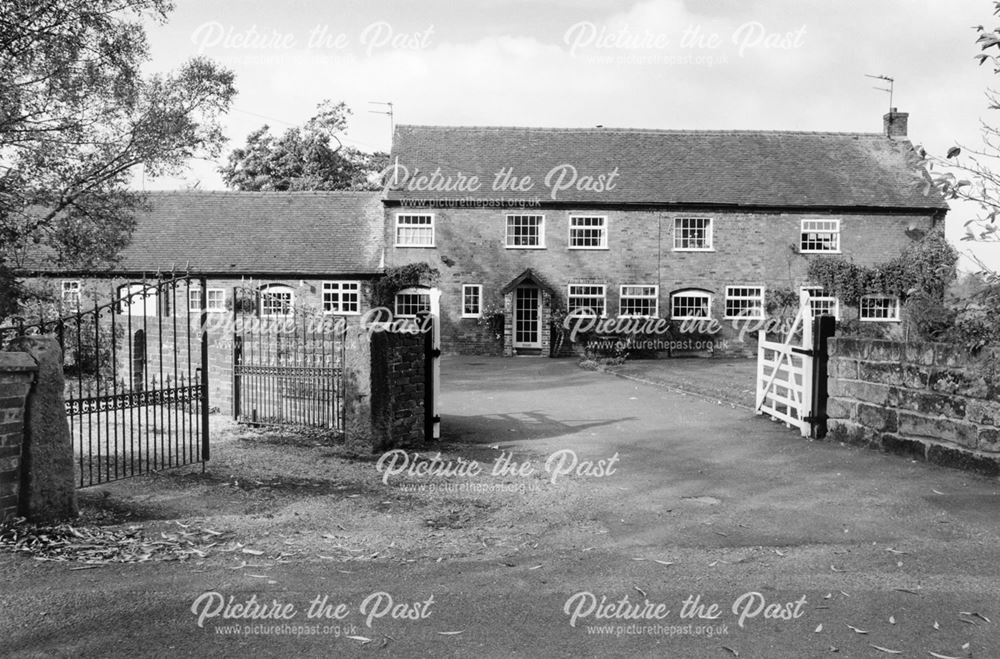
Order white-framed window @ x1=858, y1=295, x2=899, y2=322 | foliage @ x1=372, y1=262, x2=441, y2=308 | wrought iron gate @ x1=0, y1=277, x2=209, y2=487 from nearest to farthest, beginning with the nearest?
wrought iron gate @ x1=0, y1=277, x2=209, y2=487, foliage @ x1=372, y1=262, x2=441, y2=308, white-framed window @ x1=858, y1=295, x2=899, y2=322

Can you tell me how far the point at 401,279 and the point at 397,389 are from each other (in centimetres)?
1932

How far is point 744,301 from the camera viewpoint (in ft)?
96.2

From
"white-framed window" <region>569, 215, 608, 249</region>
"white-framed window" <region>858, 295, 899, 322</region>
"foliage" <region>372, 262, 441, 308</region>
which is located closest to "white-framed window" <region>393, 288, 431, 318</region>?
"foliage" <region>372, 262, 441, 308</region>

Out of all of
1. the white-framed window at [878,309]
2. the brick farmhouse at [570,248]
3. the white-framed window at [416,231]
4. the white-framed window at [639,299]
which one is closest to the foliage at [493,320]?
the brick farmhouse at [570,248]

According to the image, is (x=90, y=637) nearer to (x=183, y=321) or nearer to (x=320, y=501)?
(x=320, y=501)

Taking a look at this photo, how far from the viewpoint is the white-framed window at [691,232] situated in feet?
96.1

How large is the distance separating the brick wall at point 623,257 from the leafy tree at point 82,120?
13733mm

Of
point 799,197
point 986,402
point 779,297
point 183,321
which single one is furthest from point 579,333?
point 986,402

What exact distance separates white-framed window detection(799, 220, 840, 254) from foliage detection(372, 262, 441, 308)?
47.2 feet

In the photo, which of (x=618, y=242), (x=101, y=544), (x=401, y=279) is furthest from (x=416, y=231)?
(x=101, y=544)

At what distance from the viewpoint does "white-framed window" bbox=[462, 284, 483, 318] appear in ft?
94.7

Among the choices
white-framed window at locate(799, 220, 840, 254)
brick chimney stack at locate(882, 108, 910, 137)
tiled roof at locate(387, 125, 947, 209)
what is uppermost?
brick chimney stack at locate(882, 108, 910, 137)

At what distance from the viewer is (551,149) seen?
31484 mm

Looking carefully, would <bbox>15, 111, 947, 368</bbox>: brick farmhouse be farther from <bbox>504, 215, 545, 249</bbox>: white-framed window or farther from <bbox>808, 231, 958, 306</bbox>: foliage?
<bbox>808, 231, 958, 306</bbox>: foliage
